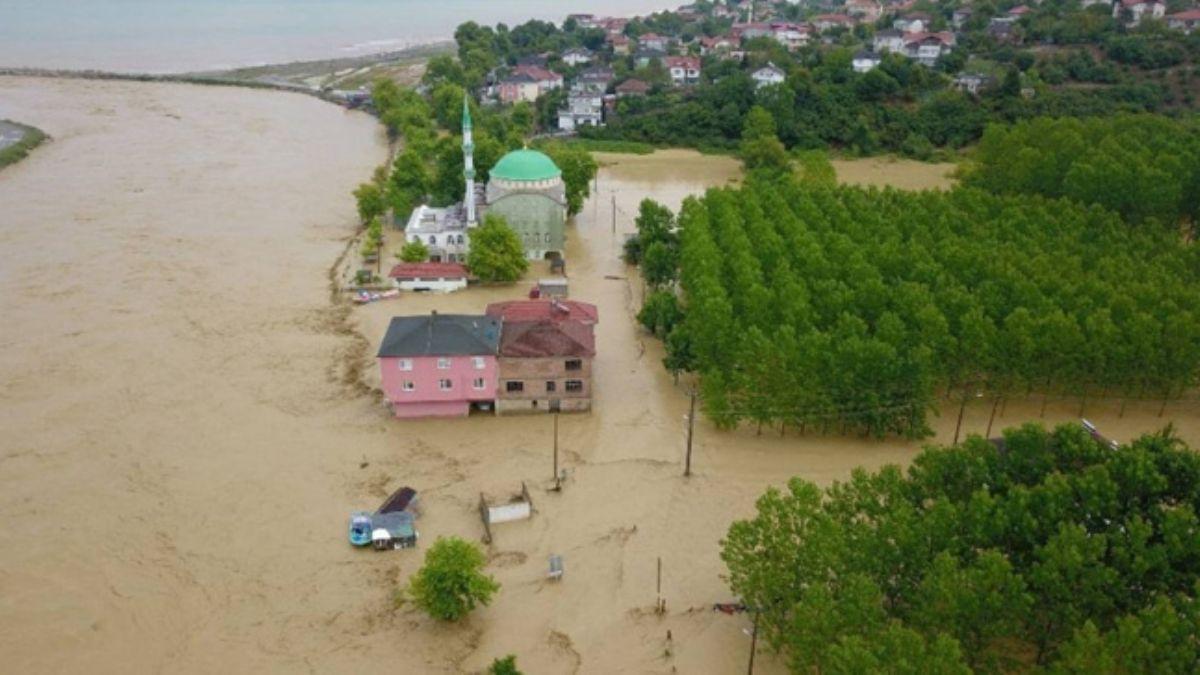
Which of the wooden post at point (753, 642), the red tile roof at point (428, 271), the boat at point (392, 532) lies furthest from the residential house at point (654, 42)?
the wooden post at point (753, 642)

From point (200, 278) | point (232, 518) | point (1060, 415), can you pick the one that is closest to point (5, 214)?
point (200, 278)

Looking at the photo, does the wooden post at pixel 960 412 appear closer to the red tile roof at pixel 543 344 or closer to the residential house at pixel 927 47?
the red tile roof at pixel 543 344

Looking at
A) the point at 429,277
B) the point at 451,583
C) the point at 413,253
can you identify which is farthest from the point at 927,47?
the point at 451,583

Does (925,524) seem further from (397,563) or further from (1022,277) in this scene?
(1022,277)

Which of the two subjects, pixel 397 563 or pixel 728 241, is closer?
pixel 397 563

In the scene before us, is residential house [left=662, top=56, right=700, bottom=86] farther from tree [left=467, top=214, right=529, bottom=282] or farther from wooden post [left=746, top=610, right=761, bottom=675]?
wooden post [left=746, top=610, right=761, bottom=675]

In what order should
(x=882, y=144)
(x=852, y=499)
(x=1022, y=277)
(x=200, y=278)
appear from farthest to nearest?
(x=882, y=144)
(x=200, y=278)
(x=1022, y=277)
(x=852, y=499)

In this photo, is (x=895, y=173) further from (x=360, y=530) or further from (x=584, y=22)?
(x=584, y=22)
